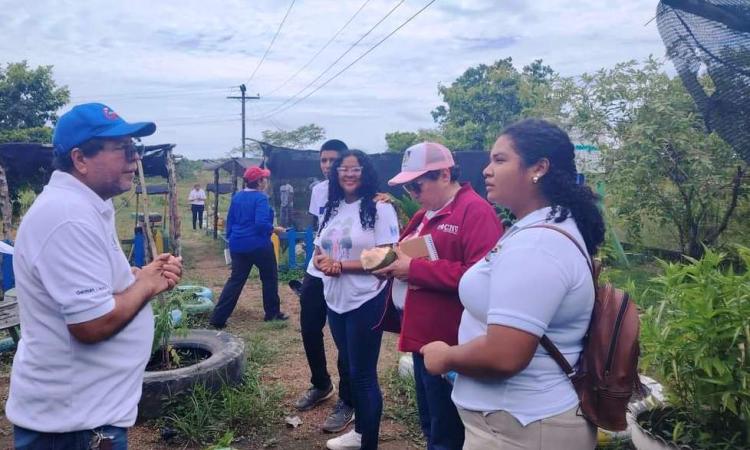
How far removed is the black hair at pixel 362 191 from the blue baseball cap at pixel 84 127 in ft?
5.75

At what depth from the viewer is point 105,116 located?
191 cm

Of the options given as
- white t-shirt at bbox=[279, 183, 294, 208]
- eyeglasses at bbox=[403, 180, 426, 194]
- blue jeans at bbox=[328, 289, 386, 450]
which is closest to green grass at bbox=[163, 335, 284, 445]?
blue jeans at bbox=[328, 289, 386, 450]

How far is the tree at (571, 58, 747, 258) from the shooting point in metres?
8.30

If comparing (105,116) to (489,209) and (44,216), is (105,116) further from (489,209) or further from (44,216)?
(489,209)

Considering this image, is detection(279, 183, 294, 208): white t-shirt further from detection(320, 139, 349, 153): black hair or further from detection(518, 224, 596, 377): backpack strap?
detection(518, 224, 596, 377): backpack strap

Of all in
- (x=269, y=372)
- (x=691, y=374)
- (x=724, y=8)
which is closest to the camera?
(x=691, y=374)

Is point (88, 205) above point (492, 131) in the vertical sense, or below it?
below

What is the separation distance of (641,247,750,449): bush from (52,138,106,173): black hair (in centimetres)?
234

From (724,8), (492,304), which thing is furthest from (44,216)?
(724,8)

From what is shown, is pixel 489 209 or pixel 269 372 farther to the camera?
pixel 269 372

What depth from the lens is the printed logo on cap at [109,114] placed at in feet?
6.31

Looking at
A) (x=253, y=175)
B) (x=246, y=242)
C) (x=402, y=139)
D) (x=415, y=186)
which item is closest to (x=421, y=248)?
(x=415, y=186)

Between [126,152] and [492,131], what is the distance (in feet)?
78.2

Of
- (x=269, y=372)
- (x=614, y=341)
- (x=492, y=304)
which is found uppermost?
(x=492, y=304)
